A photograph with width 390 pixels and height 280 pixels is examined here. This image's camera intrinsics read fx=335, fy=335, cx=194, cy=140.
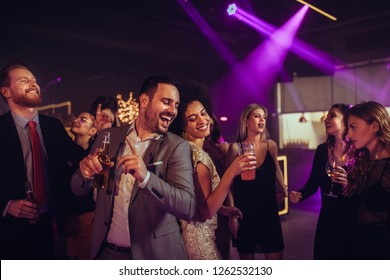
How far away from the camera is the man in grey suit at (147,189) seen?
144cm

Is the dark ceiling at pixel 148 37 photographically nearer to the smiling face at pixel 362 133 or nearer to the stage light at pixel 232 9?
the stage light at pixel 232 9

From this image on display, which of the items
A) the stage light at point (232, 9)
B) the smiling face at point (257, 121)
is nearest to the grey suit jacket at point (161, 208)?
the smiling face at point (257, 121)

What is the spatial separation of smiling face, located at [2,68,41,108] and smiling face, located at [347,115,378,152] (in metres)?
1.97

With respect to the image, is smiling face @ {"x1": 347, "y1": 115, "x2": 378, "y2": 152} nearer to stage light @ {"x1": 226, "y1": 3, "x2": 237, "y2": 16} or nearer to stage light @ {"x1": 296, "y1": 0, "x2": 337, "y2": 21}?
stage light @ {"x1": 296, "y1": 0, "x2": 337, "y2": 21}

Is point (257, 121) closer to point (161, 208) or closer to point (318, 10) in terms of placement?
point (161, 208)

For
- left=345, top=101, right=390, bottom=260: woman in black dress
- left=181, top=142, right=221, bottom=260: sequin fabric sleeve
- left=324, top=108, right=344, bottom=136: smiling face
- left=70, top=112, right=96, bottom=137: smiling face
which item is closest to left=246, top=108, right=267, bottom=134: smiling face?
left=324, top=108, right=344, bottom=136: smiling face

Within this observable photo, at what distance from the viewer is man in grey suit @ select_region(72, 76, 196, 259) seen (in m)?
1.44

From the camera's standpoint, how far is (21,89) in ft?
6.38

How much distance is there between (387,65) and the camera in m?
7.21

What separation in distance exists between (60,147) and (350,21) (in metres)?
6.97

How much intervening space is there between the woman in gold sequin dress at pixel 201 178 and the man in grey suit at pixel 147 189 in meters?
0.12
